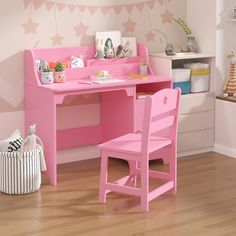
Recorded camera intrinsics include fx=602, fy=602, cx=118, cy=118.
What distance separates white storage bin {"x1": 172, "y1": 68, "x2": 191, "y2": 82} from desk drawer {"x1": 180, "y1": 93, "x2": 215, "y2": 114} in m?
0.13

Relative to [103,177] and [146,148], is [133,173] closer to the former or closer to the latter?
[103,177]

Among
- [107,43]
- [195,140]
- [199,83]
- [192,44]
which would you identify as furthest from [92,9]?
[195,140]

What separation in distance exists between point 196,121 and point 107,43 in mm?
940

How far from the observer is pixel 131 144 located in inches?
140

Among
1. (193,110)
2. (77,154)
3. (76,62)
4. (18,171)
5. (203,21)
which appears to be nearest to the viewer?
(18,171)

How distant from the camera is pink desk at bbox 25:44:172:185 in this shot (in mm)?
4023

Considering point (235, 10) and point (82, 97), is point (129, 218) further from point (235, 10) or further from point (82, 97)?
point (235, 10)

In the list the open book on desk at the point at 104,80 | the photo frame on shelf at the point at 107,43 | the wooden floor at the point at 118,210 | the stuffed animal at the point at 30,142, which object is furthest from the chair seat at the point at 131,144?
the photo frame on shelf at the point at 107,43

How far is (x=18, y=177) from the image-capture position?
378cm

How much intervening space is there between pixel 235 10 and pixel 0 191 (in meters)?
2.35

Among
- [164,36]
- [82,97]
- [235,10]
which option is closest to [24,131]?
[82,97]

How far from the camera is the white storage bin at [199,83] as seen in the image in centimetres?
477

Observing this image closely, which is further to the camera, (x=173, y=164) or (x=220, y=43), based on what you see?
(x=220, y=43)

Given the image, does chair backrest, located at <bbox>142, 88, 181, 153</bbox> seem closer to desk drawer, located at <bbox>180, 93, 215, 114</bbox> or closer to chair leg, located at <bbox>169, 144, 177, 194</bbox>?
chair leg, located at <bbox>169, 144, 177, 194</bbox>
